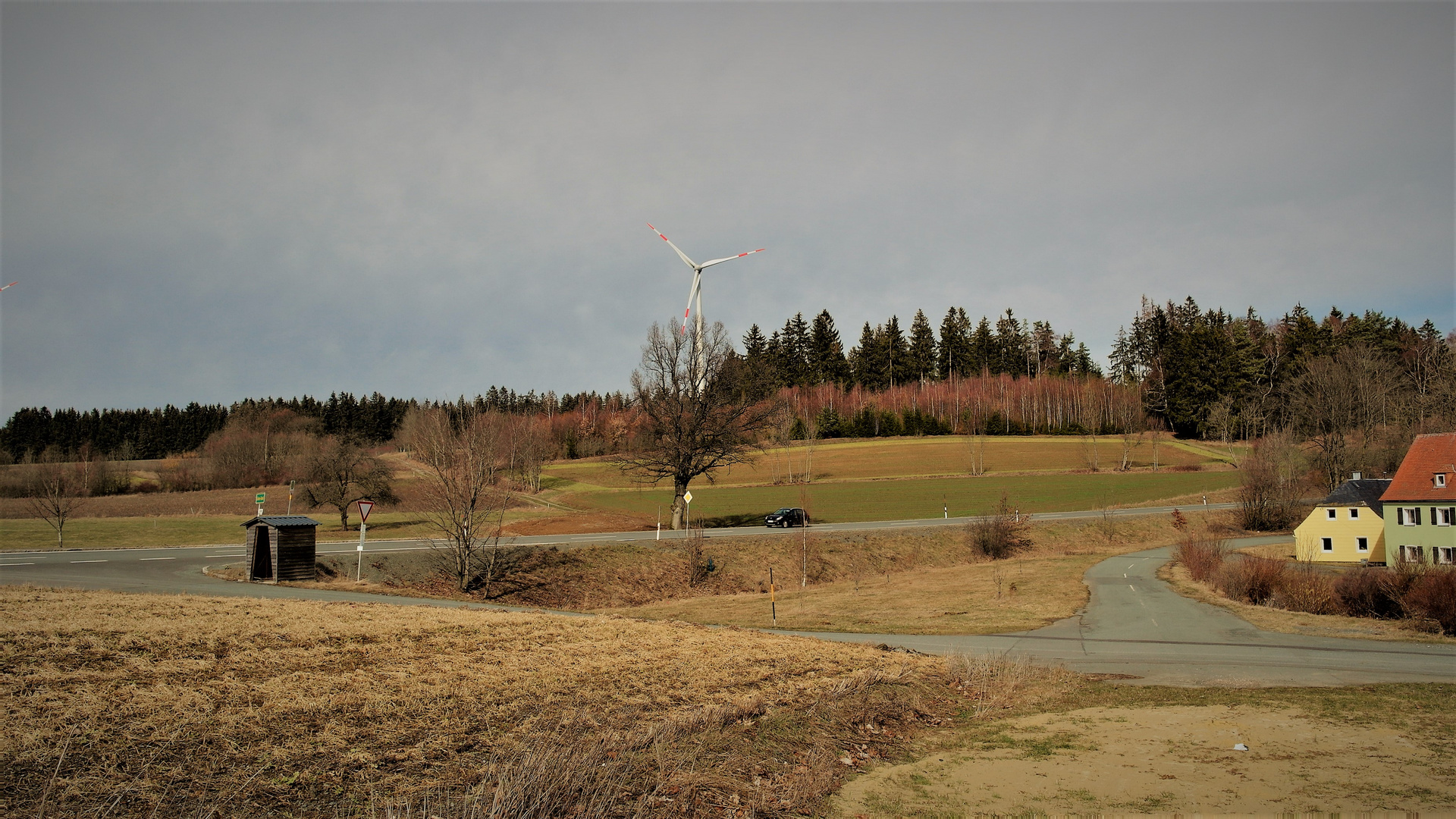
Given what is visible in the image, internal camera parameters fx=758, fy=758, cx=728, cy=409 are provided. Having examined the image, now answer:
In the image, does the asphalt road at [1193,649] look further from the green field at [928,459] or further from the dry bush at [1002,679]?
the green field at [928,459]

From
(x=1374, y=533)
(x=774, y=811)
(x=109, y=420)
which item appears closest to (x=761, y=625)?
(x=774, y=811)

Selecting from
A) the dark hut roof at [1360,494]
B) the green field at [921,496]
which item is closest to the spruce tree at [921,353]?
the green field at [921,496]

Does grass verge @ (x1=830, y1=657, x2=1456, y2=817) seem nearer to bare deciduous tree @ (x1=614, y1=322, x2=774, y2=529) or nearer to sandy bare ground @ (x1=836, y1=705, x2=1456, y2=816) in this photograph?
sandy bare ground @ (x1=836, y1=705, x2=1456, y2=816)

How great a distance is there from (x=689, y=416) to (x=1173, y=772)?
138 ft

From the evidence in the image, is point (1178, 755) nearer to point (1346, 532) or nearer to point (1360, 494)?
point (1346, 532)

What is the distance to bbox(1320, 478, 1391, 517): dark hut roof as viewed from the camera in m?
46.8

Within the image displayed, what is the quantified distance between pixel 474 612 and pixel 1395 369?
103833 mm

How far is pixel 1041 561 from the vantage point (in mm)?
41094

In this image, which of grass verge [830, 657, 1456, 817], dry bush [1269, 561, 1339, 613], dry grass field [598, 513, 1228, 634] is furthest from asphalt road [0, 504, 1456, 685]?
dry bush [1269, 561, 1339, 613]

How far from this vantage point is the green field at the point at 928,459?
86875 mm

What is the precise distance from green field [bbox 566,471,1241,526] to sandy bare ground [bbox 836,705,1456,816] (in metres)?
43.9

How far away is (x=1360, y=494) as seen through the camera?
155 ft

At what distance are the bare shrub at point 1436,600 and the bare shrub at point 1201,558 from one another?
878 centimetres

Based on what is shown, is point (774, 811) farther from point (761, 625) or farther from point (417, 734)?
point (761, 625)
